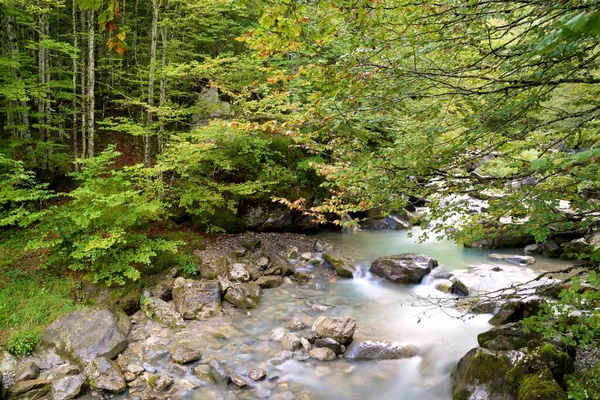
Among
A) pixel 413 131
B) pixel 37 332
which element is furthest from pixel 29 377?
pixel 413 131

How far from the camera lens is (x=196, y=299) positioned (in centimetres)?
747

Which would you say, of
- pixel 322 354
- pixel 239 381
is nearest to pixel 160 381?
pixel 239 381

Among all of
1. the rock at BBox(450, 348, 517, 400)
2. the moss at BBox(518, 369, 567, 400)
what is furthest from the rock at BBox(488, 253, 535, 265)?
the moss at BBox(518, 369, 567, 400)

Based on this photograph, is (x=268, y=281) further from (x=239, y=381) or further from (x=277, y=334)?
(x=239, y=381)

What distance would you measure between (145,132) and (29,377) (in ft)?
18.2

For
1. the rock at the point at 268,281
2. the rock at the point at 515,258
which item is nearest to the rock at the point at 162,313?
the rock at the point at 268,281

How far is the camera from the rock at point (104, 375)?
5.11 meters

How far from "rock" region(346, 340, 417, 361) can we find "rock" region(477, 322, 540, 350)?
3.99 ft

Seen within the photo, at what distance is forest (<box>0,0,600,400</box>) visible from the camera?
2.89 meters

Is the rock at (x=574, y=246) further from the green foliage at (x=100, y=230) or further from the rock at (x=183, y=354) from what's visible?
the green foliage at (x=100, y=230)

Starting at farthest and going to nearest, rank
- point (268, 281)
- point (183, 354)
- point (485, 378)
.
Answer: point (268, 281)
point (183, 354)
point (485, 378)

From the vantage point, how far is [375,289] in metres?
8.95

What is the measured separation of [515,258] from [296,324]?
288 inches

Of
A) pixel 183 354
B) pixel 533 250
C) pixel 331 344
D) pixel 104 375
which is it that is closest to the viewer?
pixel 104 375
